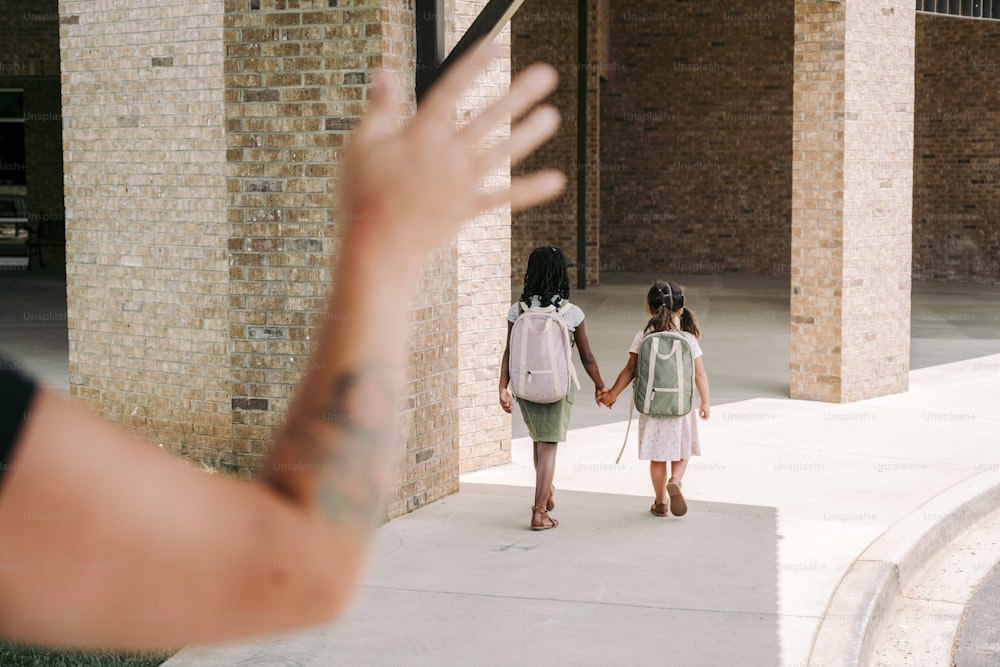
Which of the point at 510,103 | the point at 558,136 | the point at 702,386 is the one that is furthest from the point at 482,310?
the point at 558,136

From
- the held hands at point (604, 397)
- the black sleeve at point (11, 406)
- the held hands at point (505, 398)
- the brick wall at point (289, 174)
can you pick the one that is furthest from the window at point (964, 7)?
the black sleeve at point (11, 406)

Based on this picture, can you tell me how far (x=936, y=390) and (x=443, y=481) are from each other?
6.31 metres

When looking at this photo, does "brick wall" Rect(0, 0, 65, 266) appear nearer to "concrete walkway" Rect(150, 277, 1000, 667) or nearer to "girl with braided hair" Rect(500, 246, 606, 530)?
"concrete walkway" Rect(150, 277, 1000, 667)

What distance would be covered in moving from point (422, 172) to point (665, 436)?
6409 mm

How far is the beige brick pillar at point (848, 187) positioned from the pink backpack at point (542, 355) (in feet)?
17.4

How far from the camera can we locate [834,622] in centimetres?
548

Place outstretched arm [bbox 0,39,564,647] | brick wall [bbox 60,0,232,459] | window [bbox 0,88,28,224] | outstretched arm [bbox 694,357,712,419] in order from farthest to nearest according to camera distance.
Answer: window [bbox 0,88,28,224]
brick wall [bbox 60,0,232,459]
outstretched arm [bbox 694,357,712,419]
outstretched arm [bbox 0,39,564,647]

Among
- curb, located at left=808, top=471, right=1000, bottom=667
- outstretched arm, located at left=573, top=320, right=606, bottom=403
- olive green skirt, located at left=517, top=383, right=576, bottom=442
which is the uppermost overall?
outstretched arm, located at left=573, top=320, right=606, bottom=403

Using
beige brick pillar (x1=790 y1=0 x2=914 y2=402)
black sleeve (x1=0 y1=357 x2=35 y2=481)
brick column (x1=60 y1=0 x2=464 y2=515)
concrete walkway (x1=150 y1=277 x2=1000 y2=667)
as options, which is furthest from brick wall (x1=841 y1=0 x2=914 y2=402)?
black sleeve (x1=0 y1=357 x2=35 y2=481)

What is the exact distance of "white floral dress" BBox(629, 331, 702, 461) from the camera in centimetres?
728

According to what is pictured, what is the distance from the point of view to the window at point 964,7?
12.5 meters

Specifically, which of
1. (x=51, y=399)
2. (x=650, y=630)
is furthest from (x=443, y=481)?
(x=51, y=399)

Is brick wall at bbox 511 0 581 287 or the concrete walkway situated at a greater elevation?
brick wall at bbox 511 0 581 287

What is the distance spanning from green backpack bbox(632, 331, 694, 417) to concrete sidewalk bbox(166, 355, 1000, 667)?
26.0 inches
